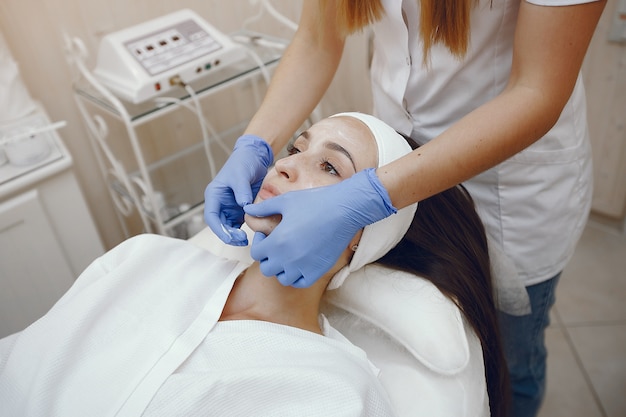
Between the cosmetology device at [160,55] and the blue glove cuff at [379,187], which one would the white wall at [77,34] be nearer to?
the cosmetology device at [160,55]

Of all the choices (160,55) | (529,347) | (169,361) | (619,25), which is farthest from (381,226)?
(619,25)

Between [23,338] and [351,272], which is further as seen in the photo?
[351,272]

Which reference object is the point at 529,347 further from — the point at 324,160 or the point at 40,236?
the point at 40,236

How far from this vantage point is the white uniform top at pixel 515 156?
1030 millimetres

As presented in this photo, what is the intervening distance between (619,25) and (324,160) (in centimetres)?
152

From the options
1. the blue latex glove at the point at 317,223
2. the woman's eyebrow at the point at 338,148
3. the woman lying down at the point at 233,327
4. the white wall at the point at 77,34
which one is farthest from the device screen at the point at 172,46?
the blue latex glove at the point at 317,223

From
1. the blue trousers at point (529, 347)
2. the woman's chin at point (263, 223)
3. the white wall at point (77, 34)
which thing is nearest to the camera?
the woman's chin at point (263, 223)

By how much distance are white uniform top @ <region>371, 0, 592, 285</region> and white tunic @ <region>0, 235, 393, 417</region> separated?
468 millimetres

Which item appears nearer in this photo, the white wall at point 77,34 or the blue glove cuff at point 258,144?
the blue glove cuff at point 258,144

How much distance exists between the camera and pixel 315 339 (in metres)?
0.97

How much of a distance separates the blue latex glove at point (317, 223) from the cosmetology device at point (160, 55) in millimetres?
814

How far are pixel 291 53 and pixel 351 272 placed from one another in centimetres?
55

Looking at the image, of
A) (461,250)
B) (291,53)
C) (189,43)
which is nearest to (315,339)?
(461,250)

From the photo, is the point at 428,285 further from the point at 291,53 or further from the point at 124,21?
the point at 124,21
